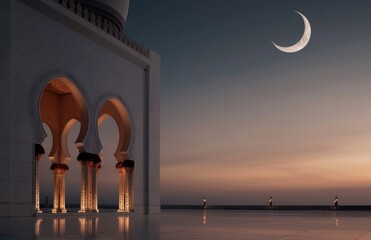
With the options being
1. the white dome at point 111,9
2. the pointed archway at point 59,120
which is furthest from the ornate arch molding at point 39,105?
the white dome at point 111,9

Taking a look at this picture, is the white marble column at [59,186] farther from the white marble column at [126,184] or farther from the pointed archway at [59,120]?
the white marble column at [126,184]

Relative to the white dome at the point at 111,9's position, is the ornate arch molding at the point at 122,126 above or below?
below

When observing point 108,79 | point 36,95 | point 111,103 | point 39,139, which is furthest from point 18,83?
point 111,103

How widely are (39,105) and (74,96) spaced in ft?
6.62

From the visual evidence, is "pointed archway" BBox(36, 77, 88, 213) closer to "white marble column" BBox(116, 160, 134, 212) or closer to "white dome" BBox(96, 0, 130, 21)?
"white marble column" BBox(116, 160, 134, 212)

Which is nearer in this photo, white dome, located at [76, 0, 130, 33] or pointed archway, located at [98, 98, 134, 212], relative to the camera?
pointed archway, located at [98, 98, 134, 212]

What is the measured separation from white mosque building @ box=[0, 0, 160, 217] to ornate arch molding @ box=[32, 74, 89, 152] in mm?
25

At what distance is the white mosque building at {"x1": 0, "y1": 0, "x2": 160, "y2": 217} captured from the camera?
1128cm

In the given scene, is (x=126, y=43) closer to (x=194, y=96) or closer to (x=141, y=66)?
(x=141, y=66)

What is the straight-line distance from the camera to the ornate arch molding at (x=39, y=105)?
11945 mm

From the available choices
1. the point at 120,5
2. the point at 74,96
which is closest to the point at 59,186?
the point at 74,96

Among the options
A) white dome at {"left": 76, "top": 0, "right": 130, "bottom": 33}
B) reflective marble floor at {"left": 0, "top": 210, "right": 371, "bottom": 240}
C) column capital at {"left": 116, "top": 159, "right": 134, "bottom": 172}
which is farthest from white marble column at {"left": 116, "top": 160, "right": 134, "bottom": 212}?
white dome at {"left": 76, "top": 0, "right": 130, "bottom": 33}

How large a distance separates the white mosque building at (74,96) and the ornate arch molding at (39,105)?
1.0 inches

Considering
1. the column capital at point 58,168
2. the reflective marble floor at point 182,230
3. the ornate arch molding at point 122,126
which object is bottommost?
the reflective marble floor at point 182,230
